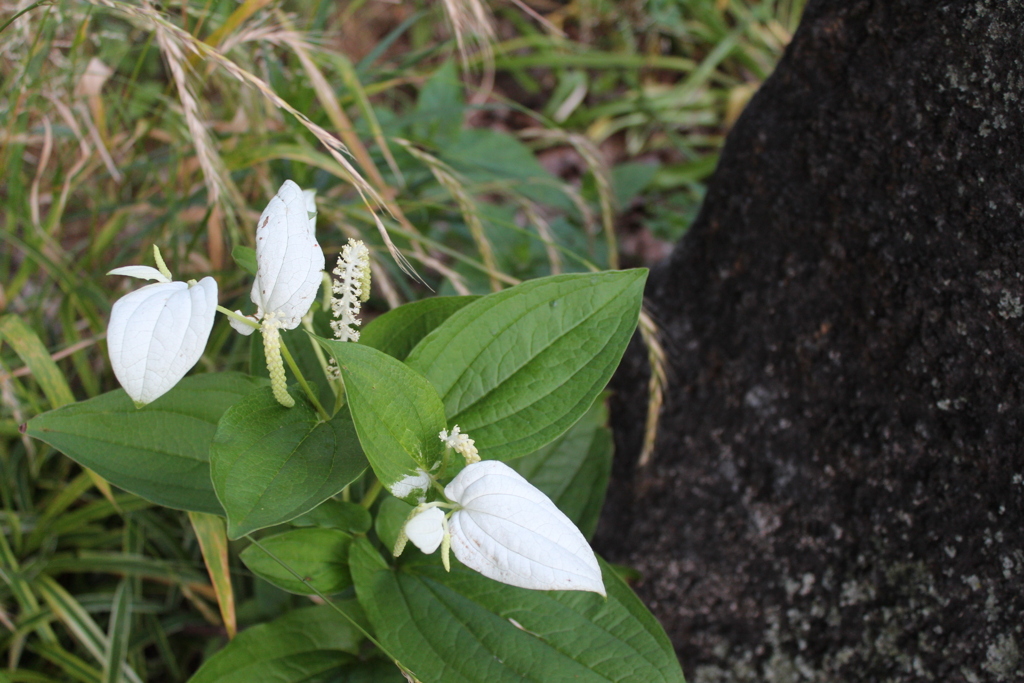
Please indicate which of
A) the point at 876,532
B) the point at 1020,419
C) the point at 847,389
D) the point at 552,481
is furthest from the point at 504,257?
the point at 1020,419

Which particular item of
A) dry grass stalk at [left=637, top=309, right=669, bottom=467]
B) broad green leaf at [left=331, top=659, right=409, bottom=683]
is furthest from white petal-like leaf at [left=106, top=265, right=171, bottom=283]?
dry grass stalk at [left=637, top=309, right=669, bottom=467]

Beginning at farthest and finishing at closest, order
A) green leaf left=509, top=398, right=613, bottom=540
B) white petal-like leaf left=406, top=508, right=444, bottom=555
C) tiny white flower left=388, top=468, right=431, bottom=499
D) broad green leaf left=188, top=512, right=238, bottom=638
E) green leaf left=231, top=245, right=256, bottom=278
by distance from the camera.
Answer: green leaf left=509, top=398, right=613, bottom=540 < broad green leaf left=188, top=512, right=238, bottom=638 < green leaf left=231, top=245, right=256, bottom=278 < tiny white flower left=388, top=468, right=431, bottom=499 < white petal-like leaf left=406, top=508, right=444, bottom=555

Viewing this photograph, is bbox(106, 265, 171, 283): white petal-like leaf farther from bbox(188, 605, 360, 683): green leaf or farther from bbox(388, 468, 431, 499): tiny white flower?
bbox(188, 605, 360, 683): green leaf

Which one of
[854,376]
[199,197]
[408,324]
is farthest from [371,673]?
[199,197]

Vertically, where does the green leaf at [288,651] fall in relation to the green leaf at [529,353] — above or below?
below

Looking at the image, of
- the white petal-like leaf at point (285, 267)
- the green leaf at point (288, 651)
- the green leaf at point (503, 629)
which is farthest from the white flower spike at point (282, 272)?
the green leaf at point (288, 651)

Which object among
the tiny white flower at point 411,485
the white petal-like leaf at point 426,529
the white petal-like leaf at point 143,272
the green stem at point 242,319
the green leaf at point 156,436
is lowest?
the green leaf at point 156,436

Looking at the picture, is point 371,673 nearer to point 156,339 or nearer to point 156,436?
→ point 156,436

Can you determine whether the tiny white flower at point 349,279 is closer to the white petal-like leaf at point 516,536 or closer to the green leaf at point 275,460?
the green leaf at point 275,460
